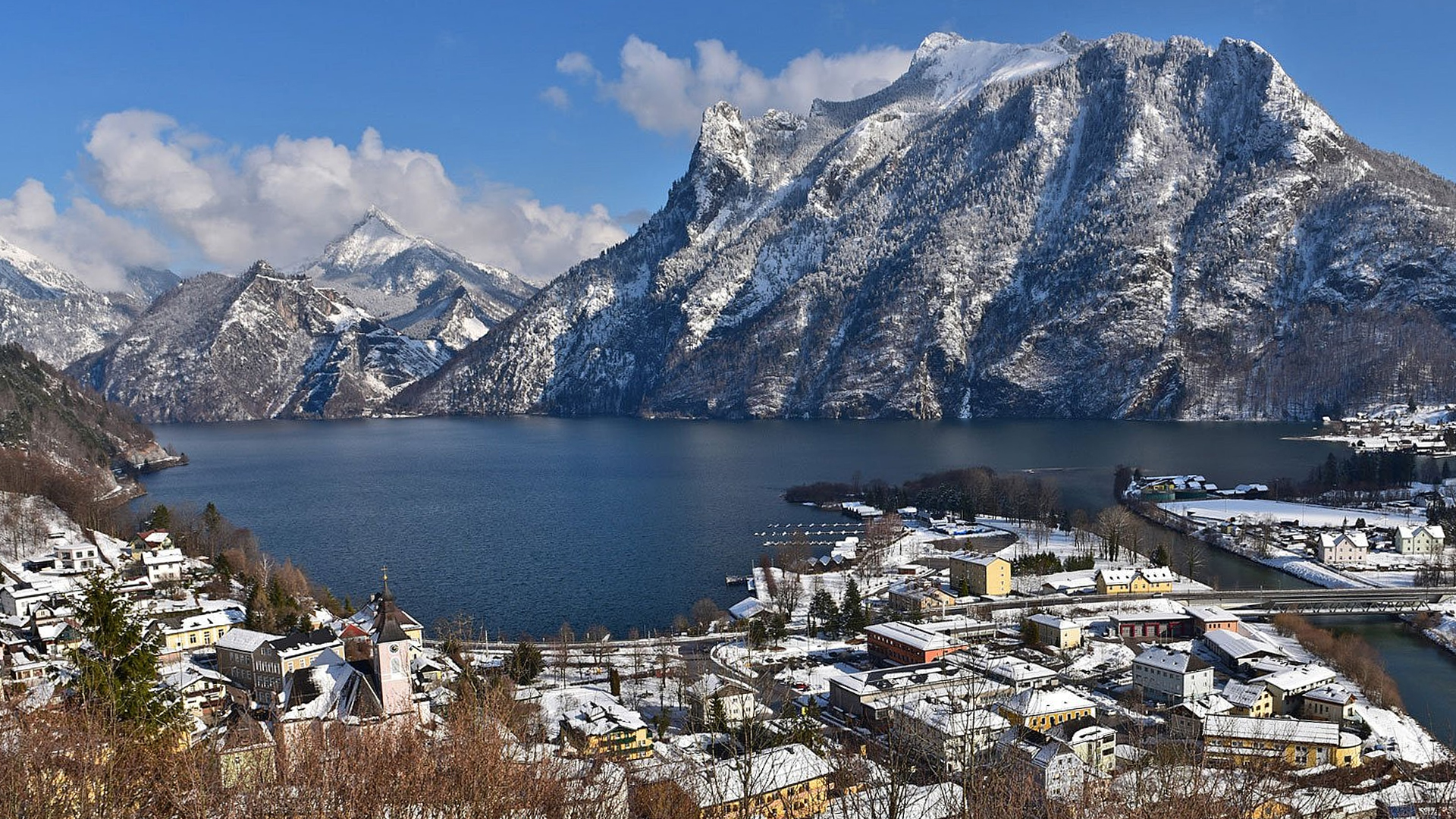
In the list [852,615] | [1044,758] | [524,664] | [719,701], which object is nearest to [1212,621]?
[852,615]

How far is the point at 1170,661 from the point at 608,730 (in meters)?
12.1

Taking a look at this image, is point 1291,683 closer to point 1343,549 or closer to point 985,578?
point 985,578

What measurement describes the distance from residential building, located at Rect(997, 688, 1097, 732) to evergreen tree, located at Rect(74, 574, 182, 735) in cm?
1294

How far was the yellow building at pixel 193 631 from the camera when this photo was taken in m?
24.6

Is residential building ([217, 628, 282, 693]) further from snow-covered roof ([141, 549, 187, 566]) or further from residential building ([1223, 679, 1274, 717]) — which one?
residential building ([1223, 679, 1274, 717])

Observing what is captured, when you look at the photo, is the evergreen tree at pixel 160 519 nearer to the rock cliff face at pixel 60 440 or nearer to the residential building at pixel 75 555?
the residential building at pixel 75 555

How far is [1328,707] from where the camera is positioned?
2014 cm

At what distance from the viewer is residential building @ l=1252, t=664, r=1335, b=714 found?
2088cm

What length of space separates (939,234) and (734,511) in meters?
84.0

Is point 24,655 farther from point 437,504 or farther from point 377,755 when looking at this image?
point 437,504

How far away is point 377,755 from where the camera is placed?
23.8 ft

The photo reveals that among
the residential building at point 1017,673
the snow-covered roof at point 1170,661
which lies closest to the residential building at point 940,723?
the residential building at point 1017,673

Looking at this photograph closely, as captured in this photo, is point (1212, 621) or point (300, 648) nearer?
point (300, 648)

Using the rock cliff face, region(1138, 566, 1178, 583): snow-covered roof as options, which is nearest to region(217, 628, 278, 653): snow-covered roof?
the rock cliff face
